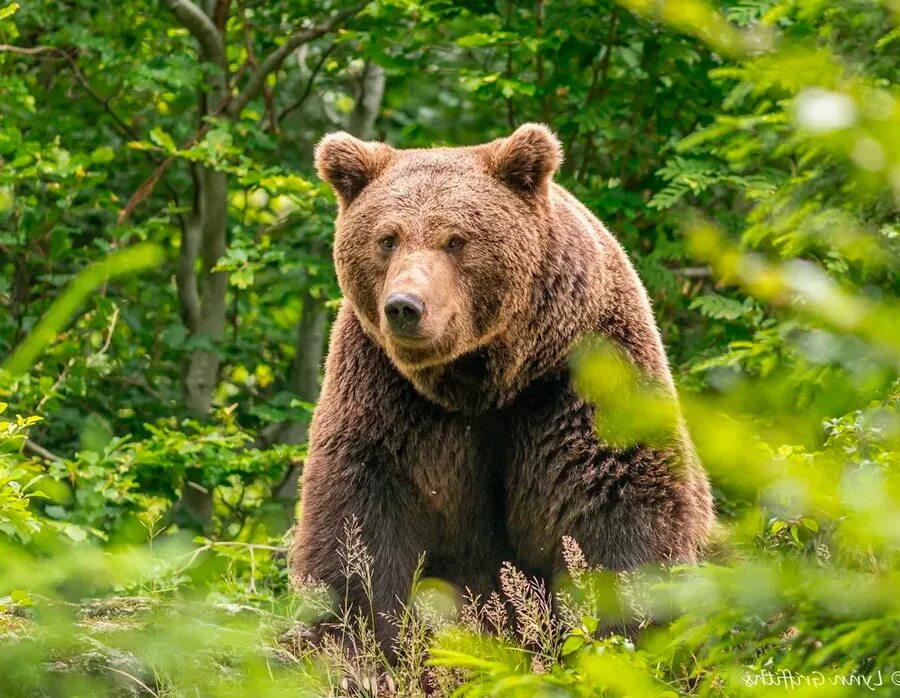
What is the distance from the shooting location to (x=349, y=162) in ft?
18.0

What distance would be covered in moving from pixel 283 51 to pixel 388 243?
4.12m

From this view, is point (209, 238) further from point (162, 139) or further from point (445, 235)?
point (445, 235)

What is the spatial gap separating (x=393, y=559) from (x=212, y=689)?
3464 mm

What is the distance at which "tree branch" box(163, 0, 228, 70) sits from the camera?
861 centimetres

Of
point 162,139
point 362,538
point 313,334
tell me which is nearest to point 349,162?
point 362,538

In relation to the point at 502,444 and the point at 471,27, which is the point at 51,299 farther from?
the point at 502,444

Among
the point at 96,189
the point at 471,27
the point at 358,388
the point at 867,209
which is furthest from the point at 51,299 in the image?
the point at 867,209

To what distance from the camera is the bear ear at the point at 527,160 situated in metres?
5.33

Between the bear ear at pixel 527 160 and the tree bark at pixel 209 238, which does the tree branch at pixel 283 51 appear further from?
the bear ear at pixel 527 160

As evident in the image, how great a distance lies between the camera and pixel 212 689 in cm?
156

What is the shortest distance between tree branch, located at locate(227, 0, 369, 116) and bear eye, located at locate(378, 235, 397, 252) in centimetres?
391

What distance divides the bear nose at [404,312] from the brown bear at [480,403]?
0.21 feet

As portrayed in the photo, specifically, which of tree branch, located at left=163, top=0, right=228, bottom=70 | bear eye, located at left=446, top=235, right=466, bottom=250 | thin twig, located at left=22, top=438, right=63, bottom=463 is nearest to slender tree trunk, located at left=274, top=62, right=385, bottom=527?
tree branch, located at left=163, top=0, right=228, bottom=70

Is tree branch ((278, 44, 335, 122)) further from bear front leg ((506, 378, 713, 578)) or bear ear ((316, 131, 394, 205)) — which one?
bear front leg ((506, 378, 713, 578))
